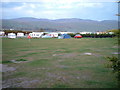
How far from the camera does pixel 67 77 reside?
15.3 ft

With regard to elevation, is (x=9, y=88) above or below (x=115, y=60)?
below

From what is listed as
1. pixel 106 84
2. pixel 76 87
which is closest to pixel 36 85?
pixel 76 87

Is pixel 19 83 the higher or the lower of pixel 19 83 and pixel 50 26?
the lower

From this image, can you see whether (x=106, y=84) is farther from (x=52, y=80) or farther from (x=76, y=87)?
(x=52, y=80)

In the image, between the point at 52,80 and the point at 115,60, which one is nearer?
the point at 115,60

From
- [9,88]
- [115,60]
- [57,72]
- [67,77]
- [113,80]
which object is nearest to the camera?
[115,60]

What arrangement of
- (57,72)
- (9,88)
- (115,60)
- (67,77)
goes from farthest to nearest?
(57,72) → (67,77) → (9,88) → (115,60)

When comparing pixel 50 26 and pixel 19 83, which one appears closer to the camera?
pixel 19 83

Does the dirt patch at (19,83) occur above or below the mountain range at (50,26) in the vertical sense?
below

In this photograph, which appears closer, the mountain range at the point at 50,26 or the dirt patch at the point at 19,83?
the dirt patch at the point at 19,83

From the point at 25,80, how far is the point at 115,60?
2599mm

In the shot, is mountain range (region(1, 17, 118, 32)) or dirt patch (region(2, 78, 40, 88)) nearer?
dirt patch (region(2, 78, 40, 88))

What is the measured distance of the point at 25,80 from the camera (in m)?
4.41

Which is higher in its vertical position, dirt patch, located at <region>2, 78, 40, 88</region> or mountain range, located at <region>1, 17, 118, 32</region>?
mountain range, located at <region>1, 17, 118, 32</region>
